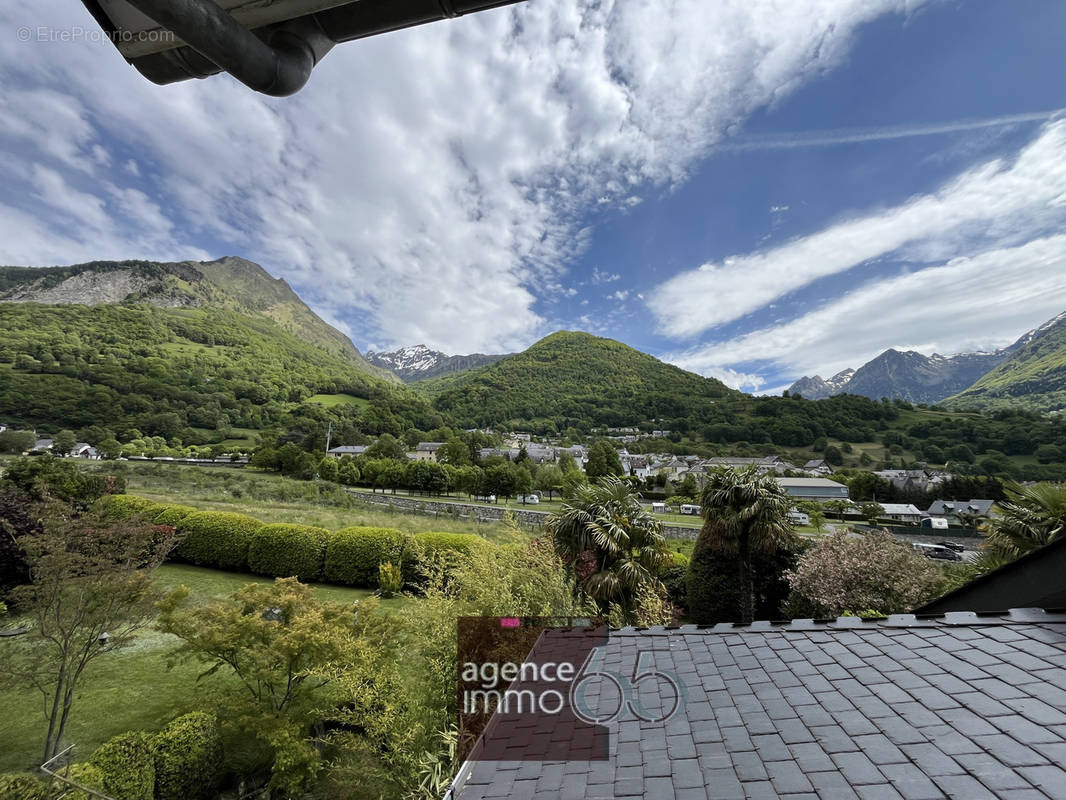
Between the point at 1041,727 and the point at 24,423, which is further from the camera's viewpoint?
the point at 24,423

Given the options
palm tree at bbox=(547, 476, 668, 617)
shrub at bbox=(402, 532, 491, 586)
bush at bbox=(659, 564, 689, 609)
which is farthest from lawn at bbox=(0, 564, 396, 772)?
bush at bbox=(659, 564, 689, 609)

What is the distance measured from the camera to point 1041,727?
8.64ft

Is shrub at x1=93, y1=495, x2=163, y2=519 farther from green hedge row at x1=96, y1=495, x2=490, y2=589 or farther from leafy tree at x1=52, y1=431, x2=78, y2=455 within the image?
leafy tree at x1=52, y1=431, x2=78, y2=455

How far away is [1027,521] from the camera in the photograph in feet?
34.1

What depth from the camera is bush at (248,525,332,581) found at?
57.6ft

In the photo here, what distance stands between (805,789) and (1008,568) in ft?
12.8

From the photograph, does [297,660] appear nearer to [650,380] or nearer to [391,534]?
[391,534]

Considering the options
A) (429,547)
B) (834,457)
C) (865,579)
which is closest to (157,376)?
(429,547)

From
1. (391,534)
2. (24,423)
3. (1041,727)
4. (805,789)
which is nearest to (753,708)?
(805,789)

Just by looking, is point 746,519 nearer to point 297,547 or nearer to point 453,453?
point 297,547

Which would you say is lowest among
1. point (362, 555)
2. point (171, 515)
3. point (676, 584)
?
point (676, 584)

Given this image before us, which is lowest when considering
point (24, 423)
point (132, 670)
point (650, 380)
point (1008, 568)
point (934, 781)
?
point (132, 670)

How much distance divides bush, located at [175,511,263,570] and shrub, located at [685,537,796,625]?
17.7m

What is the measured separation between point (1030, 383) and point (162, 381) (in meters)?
245
